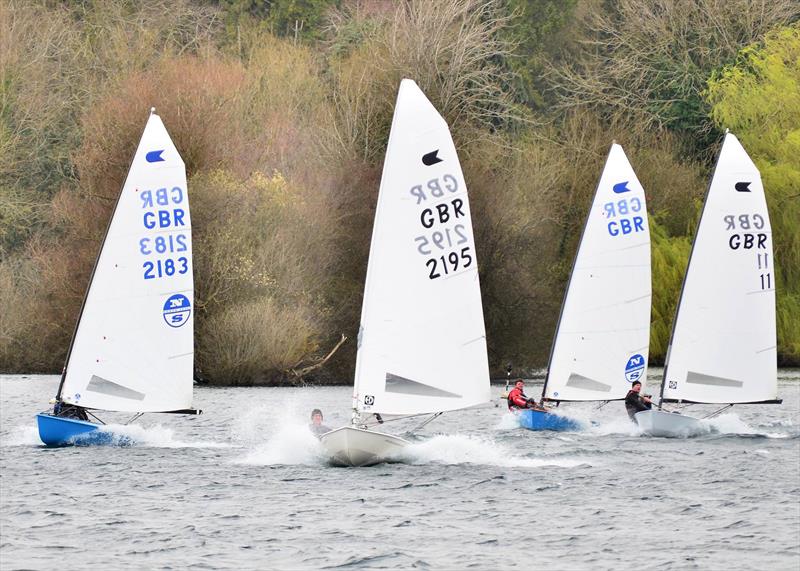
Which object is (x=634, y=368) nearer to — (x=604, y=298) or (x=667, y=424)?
(x=604, y=298)

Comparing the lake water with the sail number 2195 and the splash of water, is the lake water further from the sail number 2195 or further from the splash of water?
the sail number 2195

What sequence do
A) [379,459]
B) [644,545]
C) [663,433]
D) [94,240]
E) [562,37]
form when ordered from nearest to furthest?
[644,545] → [379,459] → [663,433] → [94,240] → [562,37]

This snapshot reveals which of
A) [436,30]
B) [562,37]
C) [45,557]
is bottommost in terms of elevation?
[45,557]

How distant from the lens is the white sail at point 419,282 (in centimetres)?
2375

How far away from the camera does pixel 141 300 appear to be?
27531 mm

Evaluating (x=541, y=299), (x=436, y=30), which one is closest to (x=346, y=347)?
(x=541, y=299)

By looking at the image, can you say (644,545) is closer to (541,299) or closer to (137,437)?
(137,437)

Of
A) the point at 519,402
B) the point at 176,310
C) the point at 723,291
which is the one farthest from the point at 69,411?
the point at 723,291

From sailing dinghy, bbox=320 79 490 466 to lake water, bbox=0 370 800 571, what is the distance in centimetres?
129

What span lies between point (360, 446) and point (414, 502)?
2.12m

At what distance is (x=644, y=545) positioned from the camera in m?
19.5

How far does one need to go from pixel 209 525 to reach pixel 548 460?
27.7 feet

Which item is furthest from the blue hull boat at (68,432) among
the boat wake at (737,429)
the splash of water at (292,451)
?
the boat wake at (737,429)

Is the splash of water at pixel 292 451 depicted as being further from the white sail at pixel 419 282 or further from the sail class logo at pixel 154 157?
the sail class logo at pixel 154 157
